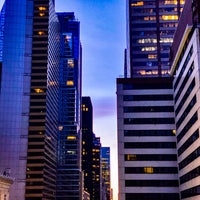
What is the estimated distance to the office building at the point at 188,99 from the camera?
82.2 metres

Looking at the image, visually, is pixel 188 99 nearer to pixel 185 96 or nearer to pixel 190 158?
pixel 185 96

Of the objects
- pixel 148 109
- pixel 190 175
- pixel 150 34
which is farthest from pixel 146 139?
pixel 150 34

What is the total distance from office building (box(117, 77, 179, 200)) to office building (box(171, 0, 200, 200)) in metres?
4.14

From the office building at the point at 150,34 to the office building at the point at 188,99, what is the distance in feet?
251

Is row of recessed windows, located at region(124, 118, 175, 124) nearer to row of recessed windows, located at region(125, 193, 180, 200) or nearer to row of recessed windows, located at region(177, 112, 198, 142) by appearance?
row of recessed windows, located at region(177, 112, 198, 142)

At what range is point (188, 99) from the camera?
301ft

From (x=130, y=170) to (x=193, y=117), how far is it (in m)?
29.4

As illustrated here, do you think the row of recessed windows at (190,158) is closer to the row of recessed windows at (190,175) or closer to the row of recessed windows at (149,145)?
the row of recessed windows at (190,175)

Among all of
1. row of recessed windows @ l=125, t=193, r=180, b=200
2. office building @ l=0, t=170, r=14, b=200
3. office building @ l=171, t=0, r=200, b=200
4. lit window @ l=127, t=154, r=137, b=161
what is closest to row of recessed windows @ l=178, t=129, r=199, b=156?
office building @ l=171, t=0, r=200, b=200

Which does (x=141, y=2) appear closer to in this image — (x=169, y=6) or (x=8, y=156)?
(x=169, y=6)

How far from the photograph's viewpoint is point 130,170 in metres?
109

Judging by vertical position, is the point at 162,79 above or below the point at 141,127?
above

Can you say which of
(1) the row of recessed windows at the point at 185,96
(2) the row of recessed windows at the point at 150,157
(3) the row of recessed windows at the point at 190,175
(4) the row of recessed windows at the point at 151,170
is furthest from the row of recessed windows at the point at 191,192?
(1) the row of recessed windows at the point at 185,96

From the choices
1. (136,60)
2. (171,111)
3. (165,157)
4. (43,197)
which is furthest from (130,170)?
(43,197)
